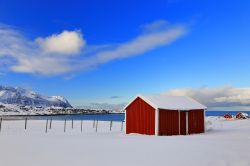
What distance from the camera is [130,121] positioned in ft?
111

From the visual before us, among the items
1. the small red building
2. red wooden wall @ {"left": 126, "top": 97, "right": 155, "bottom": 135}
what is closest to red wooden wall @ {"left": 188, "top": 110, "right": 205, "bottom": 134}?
the small red building

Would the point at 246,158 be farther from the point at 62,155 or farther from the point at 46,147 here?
the point at 46,147

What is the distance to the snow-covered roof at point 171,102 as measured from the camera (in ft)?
104

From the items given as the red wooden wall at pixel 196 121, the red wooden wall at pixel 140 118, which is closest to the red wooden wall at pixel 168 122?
the red wooden wall at pixel 140 118

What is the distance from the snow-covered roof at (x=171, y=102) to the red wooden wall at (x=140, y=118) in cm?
57

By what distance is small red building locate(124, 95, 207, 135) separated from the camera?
31.2 m

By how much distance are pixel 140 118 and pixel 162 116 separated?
2440 mm

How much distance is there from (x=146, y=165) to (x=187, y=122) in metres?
20.0

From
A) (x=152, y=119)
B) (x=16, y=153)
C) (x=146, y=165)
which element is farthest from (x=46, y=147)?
(x=152, y=119)

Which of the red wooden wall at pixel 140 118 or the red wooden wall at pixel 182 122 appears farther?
the red wooden wall at pixel 182 122

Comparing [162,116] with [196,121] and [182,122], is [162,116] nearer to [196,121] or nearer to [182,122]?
[182,122]

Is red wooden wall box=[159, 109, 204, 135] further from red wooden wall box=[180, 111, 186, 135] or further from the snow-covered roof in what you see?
the snow-covered roof

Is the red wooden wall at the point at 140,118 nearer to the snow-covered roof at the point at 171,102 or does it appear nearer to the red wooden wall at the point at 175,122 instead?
the snow-covered roof at the point at 171,102

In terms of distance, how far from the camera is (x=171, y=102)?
34.1 m
